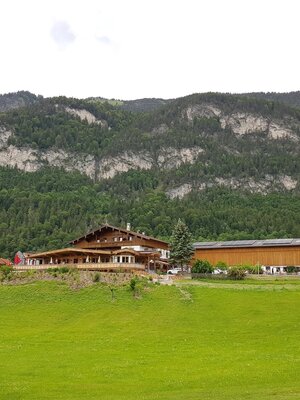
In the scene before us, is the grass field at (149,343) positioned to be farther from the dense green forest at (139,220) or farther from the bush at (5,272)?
the dense green forest at (139,220)

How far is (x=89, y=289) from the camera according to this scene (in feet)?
194

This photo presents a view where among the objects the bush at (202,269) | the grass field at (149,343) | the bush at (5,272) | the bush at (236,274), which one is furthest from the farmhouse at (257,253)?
the bush at (5,272)

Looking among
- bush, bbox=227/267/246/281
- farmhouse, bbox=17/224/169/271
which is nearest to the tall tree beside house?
farmhouse, bbox=17/224/169/271

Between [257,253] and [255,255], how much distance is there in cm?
48

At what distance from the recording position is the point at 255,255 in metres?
98.6

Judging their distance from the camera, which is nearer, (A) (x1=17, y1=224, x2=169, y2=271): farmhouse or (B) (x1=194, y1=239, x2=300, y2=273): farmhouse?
(A) (x1=17, y1=224, x2=169, y2=271): farmhouse

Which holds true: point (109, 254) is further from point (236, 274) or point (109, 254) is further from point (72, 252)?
point (236, 274)

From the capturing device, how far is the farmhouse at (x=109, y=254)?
73.2 m

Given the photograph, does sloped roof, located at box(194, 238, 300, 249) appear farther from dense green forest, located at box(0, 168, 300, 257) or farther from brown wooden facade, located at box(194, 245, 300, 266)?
dense green forest, located at box(0, 168, 300, 257)

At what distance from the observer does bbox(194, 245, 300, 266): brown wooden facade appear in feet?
315

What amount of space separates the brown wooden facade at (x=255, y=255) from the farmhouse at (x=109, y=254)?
28.7 feet

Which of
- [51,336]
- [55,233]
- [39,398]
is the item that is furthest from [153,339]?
[55,233]

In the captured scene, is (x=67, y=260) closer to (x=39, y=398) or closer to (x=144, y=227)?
(x=39, y=398)

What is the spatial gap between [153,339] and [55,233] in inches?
4893
